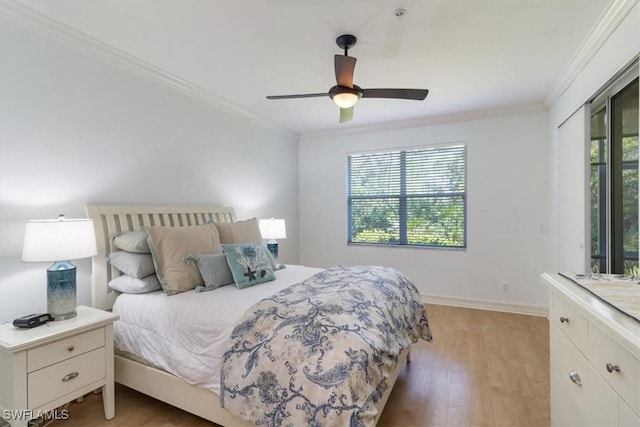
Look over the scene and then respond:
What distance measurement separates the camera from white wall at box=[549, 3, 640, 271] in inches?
78.4

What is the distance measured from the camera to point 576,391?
133 centimetres

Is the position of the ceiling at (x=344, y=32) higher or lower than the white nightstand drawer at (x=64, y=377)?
higher

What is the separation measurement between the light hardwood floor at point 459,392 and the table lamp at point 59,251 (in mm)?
751

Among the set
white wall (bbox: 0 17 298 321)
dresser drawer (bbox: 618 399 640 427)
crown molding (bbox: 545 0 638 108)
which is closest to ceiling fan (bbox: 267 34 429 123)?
crown molding (bbox: 545 0 638 108)

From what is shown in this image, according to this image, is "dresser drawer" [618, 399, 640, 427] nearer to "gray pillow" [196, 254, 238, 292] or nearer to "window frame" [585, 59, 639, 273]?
"window frame" [585, 59, 639, 273]

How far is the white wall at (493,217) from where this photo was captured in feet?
12.7

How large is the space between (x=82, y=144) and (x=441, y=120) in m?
4.03

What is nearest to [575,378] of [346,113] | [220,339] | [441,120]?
[220,339]

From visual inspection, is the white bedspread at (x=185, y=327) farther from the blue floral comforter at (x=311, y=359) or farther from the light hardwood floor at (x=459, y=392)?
the light hardwood floor at (x=459, y=392)

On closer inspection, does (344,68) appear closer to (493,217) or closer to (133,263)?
(133,263)

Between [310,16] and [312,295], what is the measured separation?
1.82 meters

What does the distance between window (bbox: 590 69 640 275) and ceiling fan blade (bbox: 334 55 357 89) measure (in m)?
1.81

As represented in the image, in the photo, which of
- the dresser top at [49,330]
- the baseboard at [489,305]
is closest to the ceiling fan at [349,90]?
the dresser top at [49,330]

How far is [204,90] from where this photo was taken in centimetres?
333
